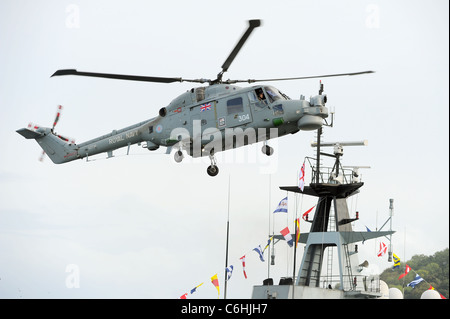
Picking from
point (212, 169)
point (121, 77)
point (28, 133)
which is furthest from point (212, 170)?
point (28, 133)

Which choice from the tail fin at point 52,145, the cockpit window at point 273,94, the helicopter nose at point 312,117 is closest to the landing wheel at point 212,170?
the cockpit window at point 273,94

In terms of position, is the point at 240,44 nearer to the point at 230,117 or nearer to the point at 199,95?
the point at 230,117

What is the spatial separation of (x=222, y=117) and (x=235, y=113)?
0.67 m

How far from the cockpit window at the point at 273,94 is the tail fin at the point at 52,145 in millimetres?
12164

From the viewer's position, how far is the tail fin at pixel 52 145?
38250mm

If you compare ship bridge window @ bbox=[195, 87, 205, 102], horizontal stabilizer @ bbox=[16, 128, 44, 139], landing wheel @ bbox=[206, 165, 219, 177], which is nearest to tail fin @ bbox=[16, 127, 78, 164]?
horizontal stabilizer @ bbox=[16, 128, 44, 139]

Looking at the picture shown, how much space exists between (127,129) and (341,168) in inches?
490

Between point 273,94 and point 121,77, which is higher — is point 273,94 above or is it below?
below

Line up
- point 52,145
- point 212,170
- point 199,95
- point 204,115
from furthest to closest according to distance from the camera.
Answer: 1. point 52,145
2. point 199,95
3. point 212,170
4. point 204,115

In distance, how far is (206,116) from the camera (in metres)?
32.1

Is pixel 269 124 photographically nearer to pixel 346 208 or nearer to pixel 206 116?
pixel 206 116

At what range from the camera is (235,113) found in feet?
103
